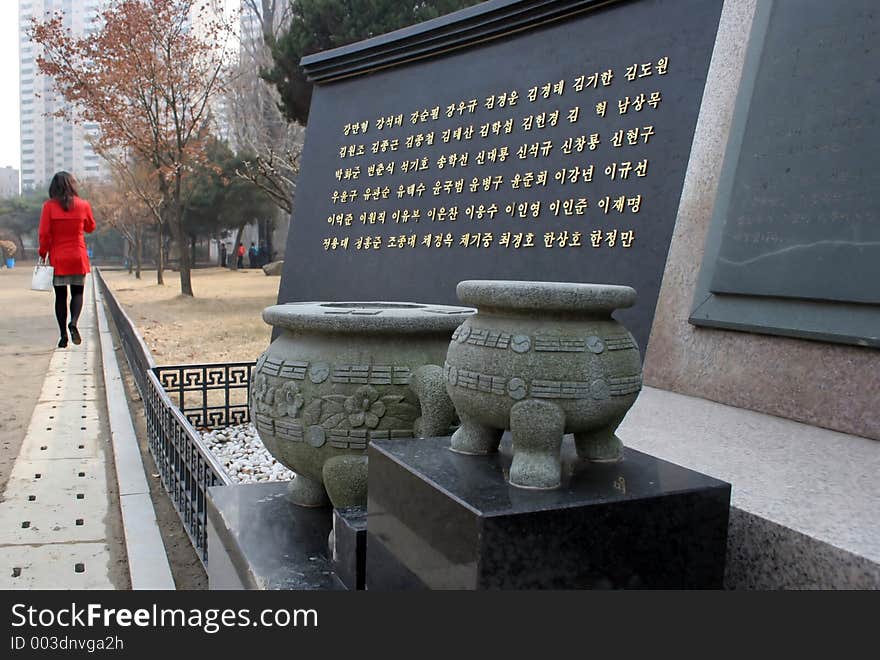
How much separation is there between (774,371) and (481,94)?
3.45m

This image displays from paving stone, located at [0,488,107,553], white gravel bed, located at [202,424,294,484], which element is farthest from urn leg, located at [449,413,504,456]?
white gravel bed, located at [202,424,294,484]

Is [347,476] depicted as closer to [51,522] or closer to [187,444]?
[187,444]

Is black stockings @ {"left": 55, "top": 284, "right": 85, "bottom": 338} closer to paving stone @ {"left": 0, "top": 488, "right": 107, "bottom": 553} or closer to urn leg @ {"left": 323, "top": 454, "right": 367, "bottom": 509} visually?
paving stone @ {"left": 0, "top": 488, "right": 107, "bottom": 553}

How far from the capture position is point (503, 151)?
5555 millimetres

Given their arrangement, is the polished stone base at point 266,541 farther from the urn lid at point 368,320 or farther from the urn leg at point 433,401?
the urn lid at point 368,320

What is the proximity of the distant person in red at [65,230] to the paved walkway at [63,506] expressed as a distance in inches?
45.2

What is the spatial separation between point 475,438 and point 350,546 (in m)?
0.44

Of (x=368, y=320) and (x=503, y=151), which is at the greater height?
(x=503, y=151)

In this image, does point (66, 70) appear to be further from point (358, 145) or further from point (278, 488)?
point (278, 488)

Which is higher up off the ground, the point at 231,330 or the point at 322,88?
the point at 322,88

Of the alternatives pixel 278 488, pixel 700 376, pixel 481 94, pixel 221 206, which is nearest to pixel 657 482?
pixel 278 488

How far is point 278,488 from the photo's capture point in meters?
2.64

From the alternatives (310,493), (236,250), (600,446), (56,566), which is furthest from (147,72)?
(236,250)

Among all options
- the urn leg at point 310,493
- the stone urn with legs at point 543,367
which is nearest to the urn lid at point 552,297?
the stone urn with legs at point 543,367
